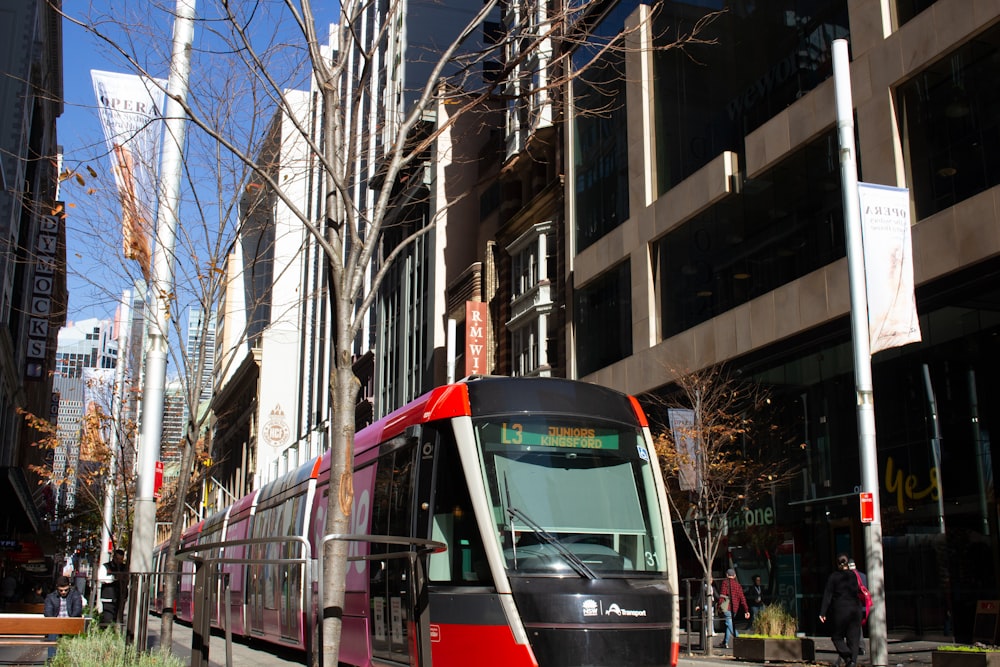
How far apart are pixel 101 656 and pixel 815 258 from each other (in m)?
18.3

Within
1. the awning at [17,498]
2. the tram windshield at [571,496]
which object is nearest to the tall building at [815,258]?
the tram windshield at [571,496]

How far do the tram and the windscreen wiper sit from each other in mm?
14

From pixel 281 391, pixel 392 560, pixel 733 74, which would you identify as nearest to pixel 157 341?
pixel 392 560

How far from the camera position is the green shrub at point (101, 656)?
1049 centimetres

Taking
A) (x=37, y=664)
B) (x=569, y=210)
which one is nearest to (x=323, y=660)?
(x=37, y=664)

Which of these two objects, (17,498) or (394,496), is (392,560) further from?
(17,498)

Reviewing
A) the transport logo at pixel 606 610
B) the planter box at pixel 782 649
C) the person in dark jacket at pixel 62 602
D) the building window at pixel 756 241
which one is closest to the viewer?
the transport logo at pixel 606 610

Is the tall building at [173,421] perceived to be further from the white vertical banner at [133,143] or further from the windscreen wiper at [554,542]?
the windscreen wiper at [554,542]

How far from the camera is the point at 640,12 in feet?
105

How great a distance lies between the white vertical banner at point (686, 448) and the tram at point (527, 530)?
12.7m

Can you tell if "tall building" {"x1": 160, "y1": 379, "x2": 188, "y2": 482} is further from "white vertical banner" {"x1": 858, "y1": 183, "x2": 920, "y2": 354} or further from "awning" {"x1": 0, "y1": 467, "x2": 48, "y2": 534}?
"white vertical banner" {"x1": 858, "y1": 183, "x2": 920, "y2": 354}

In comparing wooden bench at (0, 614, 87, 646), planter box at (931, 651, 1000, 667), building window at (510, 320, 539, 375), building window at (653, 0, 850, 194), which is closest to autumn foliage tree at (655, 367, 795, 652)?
building window at (653, 0, 850, 194)

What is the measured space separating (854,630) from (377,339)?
162 ft

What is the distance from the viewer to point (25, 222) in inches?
1965
